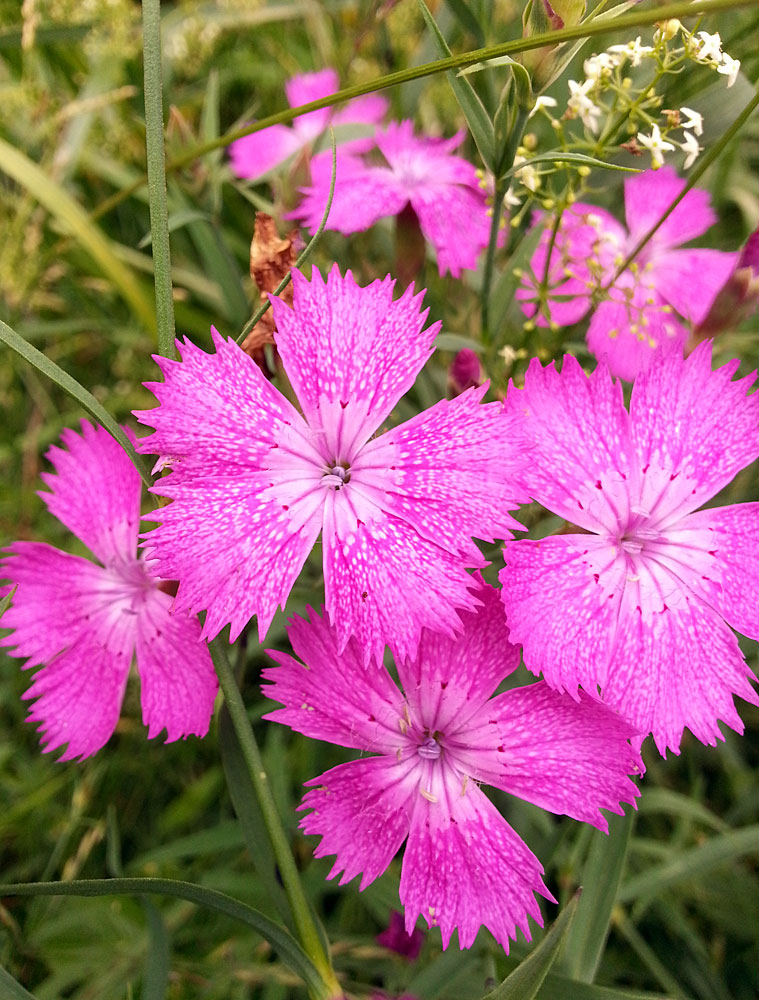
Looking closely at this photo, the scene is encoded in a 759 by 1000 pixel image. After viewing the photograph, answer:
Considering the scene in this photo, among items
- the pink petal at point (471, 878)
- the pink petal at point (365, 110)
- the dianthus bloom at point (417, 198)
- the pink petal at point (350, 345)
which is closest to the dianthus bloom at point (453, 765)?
the pink petal at point (471, 878)

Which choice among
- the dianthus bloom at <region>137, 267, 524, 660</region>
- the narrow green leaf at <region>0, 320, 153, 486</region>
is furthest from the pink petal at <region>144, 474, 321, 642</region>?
the narrow green leaf at <region>0, 320, 153, 486</region>

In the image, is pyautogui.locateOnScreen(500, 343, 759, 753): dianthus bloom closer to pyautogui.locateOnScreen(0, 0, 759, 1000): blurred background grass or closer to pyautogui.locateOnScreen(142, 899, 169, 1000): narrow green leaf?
pyautogui.locateOnScreen(0, 0, 759, 1000): blurred background grass

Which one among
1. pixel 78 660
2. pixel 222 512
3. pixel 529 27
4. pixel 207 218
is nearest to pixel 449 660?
pixel 222 512

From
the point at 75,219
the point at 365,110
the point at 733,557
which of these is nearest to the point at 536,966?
the point at 733,557

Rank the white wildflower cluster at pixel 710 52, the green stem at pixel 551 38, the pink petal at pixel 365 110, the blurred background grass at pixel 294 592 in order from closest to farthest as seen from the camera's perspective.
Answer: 1. the green stem at pixel 551 38
2. the white wildflower cluster at pixel 710 52
3. the blurred background grass at pixel 294 592
4. the pink petal at pixel 365 110

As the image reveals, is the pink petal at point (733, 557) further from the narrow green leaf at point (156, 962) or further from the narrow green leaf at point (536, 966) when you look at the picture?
the narrow green leaf at point (156, 962)

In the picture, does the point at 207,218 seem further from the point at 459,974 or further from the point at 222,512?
the point at 459,974
